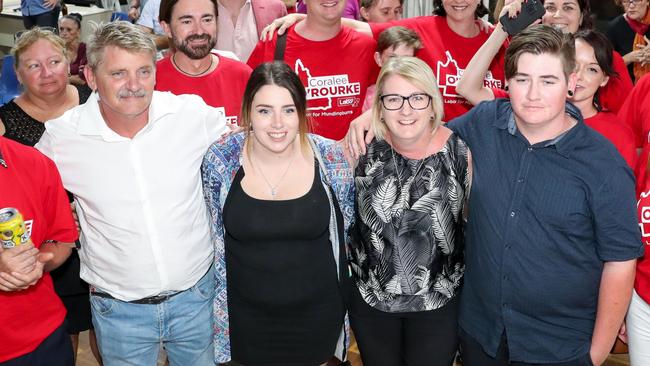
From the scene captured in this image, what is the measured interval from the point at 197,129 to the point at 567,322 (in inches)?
61.0

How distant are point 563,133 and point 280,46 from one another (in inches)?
67.3

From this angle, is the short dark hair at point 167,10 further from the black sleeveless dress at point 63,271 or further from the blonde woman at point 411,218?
the blonde woman at point 411,218

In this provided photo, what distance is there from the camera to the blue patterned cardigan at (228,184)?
8.26ft

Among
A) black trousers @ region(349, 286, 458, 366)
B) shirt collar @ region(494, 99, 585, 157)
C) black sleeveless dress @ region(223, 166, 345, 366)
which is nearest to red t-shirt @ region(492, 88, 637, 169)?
shirt collar @ region(494, 99, 585, 157)

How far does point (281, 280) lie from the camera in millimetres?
2484

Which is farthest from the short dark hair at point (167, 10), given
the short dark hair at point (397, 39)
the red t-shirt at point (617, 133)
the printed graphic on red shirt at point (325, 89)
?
the red t-shirt at point (617, 133)

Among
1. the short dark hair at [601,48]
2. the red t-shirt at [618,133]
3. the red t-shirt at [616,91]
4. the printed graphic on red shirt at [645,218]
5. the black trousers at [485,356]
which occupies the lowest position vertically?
the black trousers at [485,356]

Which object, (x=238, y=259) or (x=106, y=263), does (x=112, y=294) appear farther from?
(x=238, y=259)

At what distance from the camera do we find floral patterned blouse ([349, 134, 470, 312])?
8.02ft

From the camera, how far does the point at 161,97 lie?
260cm

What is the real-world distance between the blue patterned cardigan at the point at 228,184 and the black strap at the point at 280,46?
96cm

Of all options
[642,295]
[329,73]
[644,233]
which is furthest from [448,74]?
[642,295]

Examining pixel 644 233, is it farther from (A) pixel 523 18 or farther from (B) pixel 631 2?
(B) pixel 631 2

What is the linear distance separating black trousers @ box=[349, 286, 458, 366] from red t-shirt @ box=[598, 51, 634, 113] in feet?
4.14
